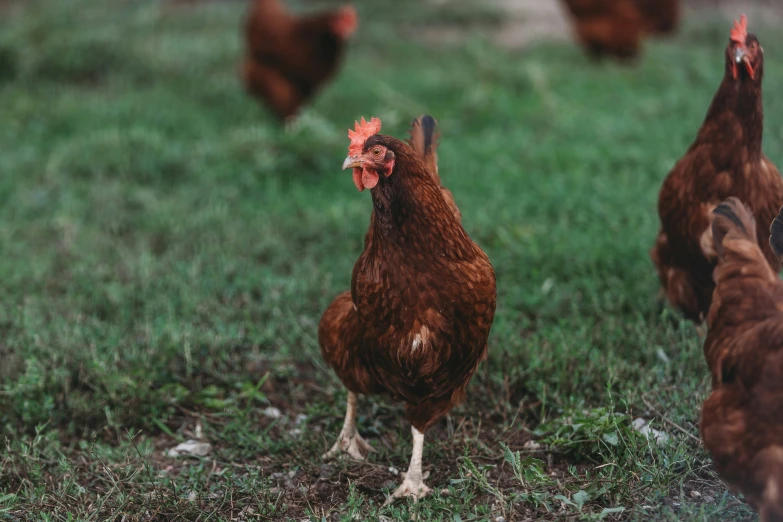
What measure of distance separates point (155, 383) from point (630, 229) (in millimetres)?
2992

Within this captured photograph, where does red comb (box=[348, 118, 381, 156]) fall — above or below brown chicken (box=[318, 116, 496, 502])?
above

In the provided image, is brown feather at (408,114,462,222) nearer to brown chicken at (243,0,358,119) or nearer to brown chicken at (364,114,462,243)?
brown chicken at (364,114,462,243)

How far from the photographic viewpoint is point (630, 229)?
5195 mm

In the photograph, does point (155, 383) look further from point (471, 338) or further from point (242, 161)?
point (242, 161)

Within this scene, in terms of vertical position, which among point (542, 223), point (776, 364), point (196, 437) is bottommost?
point (196, 437)

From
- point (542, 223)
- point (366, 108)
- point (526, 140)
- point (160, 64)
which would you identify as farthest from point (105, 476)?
point (160, 64)

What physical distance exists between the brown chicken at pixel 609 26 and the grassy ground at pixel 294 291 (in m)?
0.46

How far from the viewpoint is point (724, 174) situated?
12.4 ft

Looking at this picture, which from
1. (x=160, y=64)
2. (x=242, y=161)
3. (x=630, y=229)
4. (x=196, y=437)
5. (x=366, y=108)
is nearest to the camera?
(x=196, y=437)

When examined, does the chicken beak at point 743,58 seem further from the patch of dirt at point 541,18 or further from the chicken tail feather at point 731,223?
the patch of dirt at point 541,18

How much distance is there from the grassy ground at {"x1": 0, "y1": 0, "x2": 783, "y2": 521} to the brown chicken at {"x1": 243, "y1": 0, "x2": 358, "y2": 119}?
15.3 inches

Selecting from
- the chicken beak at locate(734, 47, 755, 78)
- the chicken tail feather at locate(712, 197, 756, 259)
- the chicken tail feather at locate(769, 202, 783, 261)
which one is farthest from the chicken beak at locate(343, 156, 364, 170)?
the chicken beak at locate(734, 47, 755, 78)

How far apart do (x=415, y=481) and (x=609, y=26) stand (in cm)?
753

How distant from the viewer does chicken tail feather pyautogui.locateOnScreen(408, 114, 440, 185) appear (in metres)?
3.63
